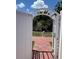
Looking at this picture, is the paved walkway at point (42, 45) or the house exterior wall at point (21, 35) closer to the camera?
the house exterior wall at point (21, 35)

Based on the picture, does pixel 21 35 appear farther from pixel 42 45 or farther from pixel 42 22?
pixel 42 22

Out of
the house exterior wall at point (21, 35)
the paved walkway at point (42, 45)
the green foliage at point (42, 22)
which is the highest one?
the green foliage at point (42, 22)

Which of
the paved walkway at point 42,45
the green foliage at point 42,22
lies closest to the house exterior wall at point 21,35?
the paved walkway at point 42,45

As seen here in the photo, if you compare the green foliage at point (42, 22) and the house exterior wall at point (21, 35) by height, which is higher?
the green foliage at point (42, 22)

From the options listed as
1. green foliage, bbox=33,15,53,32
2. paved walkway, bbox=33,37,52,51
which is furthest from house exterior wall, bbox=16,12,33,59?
green foliage, bbox=33,15,53,32

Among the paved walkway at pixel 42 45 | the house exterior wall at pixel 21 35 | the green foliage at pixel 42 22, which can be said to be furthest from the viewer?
the green foliage at pixel 42 22

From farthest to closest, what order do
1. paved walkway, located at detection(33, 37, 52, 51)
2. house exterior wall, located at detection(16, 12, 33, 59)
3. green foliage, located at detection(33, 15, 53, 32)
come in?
green foliage, located at detection(33, 15, 53, 32)
paved walkway, located at detection(33, 37, 52, 51)
house exterior wall, located at detection(16, 12, 33, 59)

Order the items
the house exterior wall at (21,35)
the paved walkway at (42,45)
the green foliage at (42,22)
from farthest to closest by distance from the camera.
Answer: the green foliage at (42,22), the paved walkway at (42,45), the house exterior wall at (21,35)

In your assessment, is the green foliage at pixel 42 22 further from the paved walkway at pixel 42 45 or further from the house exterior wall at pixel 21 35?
the house exterior wall at pixel 21 35

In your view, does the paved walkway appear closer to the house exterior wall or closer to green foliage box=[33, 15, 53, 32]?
green foliage box=[33, 15, 53, 32]

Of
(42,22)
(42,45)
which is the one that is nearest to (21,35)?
(42,45)

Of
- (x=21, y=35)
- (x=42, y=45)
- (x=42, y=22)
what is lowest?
(x=42, y=45)
